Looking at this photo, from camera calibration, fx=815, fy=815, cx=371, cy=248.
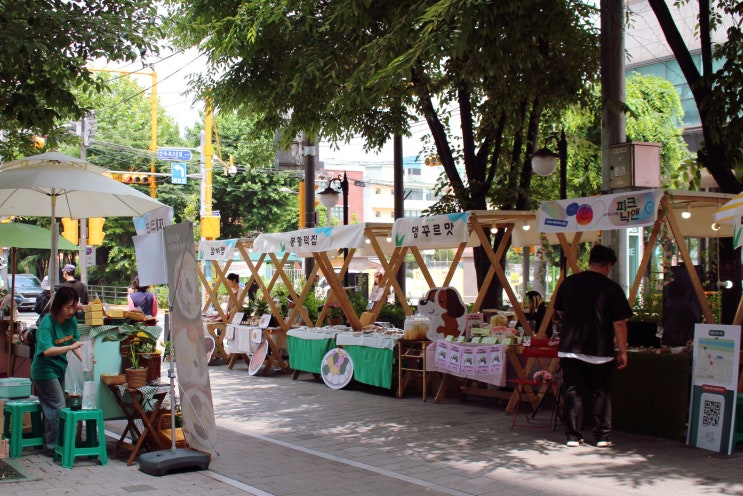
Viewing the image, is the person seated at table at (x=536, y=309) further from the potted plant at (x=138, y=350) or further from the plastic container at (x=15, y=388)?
the plastic container at (x=15, y=388)

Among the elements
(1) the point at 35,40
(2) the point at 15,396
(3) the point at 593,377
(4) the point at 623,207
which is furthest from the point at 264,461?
(1) the point at 35,40

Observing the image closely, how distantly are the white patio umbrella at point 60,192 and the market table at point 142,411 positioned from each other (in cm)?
202

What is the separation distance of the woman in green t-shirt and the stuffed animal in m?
5.04

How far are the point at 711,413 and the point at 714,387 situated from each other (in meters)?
0.26

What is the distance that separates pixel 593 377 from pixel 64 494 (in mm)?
4932

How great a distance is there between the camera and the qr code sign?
770 cm

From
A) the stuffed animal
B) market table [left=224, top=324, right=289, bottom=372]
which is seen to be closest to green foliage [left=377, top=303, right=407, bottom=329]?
market table [left=224, top=324, right=289, bottom=372]

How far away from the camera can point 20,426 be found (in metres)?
7.71

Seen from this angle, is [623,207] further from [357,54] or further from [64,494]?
[64,494]

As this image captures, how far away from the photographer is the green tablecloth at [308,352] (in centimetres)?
1278

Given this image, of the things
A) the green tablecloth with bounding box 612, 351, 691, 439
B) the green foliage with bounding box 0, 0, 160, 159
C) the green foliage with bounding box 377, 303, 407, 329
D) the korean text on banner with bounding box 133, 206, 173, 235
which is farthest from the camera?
the green foliage with bounding box 377, 303, 407, 329

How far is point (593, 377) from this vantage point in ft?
26.4

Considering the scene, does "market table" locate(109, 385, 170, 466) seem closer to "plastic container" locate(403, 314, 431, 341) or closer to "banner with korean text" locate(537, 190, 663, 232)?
"plastic container" locate(403, 314, 431, 341)

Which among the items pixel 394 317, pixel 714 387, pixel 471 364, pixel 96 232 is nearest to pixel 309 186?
pixel 394 317
